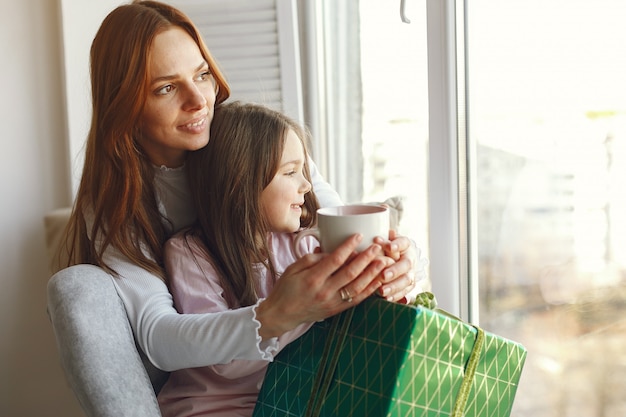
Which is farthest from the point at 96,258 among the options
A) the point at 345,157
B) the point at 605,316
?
the point at 345,157

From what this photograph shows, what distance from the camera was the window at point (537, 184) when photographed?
4.46 ft

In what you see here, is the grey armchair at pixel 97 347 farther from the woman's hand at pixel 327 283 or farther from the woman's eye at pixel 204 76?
the woman's eye at pixel 204 76

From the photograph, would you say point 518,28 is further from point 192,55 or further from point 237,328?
point 237,328

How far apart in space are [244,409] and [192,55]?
2.02 feet

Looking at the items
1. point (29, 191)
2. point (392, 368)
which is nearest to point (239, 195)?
point (392, 368)

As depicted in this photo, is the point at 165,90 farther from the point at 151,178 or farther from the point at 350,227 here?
the point at 350,227

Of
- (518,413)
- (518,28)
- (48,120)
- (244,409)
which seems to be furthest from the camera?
(48,120)

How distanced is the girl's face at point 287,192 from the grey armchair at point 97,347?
298 millimetres

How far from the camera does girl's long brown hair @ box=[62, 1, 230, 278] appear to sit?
4.25ft

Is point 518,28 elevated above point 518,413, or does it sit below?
above

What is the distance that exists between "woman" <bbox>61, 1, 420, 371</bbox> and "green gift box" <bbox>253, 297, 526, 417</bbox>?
0.07m

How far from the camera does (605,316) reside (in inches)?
55.0

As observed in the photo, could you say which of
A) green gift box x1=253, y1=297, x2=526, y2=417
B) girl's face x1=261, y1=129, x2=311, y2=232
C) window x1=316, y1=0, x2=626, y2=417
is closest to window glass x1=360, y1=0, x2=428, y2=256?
window x1=316, y1=0, x2=626, y2=417

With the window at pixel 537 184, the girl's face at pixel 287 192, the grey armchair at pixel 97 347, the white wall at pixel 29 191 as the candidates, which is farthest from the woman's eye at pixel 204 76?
the white wall at pixel 29 191
